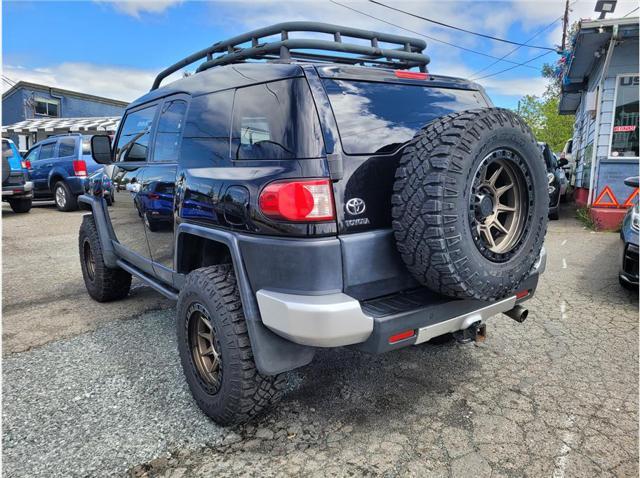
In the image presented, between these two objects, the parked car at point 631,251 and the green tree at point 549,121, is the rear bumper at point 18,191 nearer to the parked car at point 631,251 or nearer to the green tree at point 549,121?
the parked car at point 631,251

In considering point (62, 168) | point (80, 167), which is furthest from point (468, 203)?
point (62, 168)

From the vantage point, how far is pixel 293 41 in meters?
2.60

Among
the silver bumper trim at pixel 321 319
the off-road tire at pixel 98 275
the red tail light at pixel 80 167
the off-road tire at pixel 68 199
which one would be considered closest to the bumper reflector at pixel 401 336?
the silver bumper trim at pixel 321 319

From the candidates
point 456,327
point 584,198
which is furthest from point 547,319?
point 584,198

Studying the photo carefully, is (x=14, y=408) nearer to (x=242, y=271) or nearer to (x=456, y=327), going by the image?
(x=242, y=271)

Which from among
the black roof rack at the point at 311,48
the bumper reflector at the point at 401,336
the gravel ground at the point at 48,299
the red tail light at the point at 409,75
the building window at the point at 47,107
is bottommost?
the gravel ground at the point at 48,299

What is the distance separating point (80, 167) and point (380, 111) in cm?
1145

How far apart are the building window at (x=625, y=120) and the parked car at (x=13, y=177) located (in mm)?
13452

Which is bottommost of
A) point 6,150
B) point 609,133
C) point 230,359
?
point 230,359

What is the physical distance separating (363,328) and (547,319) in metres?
2.74

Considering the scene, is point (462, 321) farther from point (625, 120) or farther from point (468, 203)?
point (625, 120)

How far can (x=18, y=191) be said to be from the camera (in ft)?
36.9

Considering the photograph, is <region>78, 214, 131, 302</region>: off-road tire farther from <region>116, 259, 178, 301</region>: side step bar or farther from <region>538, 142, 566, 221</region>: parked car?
<region>538, 142, 566, 221</region>: parked car

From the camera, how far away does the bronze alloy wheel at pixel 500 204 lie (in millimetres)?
2197
